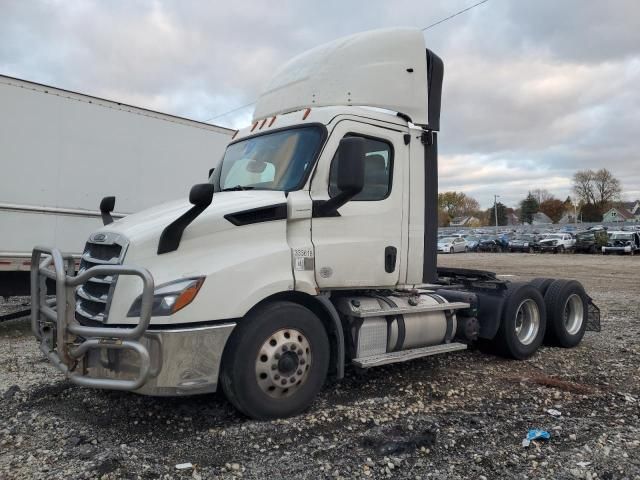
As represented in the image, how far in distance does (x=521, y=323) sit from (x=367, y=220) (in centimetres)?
317

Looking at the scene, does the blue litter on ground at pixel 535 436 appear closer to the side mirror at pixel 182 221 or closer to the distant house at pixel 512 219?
the side mirror at pixel 182 221

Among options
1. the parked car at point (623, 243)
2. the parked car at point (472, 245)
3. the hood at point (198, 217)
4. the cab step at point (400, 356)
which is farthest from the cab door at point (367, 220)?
the parked car at point (472, 245)

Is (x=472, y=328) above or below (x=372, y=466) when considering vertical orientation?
above

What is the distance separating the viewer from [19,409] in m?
4.50

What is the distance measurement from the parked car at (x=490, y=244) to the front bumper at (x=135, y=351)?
45.9 m

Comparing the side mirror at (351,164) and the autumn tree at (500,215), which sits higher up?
the autumn tree at (500,215)

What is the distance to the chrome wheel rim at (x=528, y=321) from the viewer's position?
6812 mm

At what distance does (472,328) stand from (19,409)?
4.74 meters

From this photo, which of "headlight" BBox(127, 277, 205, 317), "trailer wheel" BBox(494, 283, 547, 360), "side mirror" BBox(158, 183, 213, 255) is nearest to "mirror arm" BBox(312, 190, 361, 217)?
"side mirror" BBox(158, 183, 213, 255)

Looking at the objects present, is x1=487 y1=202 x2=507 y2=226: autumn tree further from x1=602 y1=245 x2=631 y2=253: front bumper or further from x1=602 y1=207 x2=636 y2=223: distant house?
x1=602 y1=245 x2=631 y2=253: front bumper

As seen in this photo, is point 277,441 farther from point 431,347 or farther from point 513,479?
point 431,347

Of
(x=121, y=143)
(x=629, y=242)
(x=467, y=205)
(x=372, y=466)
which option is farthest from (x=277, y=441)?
(x=467, y=205)

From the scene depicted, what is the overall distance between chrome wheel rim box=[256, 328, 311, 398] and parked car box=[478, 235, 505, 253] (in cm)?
4526

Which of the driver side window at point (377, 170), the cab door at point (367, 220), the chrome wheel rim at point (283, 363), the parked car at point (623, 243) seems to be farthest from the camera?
the parked car at point (623, 243)
